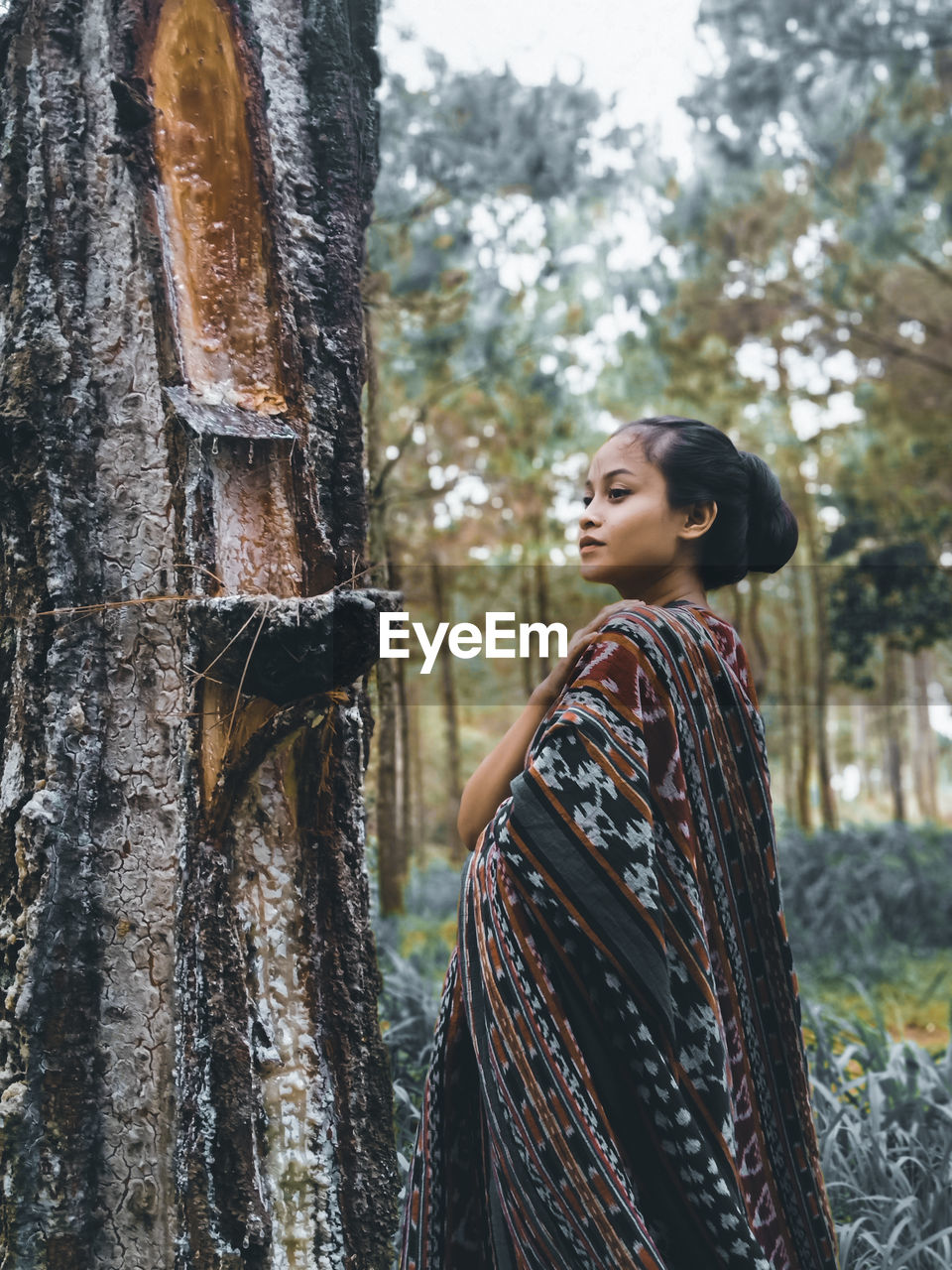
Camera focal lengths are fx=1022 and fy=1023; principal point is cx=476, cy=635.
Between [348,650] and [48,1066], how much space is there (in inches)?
33.0

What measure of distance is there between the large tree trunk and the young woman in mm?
226

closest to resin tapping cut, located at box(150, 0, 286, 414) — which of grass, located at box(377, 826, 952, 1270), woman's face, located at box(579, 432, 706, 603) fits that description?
woman's face, located at box(579, 432, 706, 603)

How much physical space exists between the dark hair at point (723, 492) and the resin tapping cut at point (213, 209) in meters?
0.71

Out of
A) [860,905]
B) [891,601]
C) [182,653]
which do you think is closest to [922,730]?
[891,601]

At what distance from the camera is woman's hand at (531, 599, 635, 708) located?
175cm

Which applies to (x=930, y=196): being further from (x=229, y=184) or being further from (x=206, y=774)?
(x=206, y=774)

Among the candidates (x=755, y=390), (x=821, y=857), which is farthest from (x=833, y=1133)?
(x=755, y=390)

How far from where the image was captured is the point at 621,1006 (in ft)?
5.18

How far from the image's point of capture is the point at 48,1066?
1.66m

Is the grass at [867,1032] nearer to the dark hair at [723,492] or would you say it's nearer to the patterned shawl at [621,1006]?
the patterned shawl at [621,1006]

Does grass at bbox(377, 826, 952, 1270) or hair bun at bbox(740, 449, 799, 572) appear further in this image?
grass at bbox(377, 826, 952, 1270)

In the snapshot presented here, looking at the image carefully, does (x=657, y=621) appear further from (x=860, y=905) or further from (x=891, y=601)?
(x=891, y=601)

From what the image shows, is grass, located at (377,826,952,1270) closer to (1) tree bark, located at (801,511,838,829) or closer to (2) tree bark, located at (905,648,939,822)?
(1) tree bark, located at (801,511,838,829)

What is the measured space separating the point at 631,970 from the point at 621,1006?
0.06 metres
